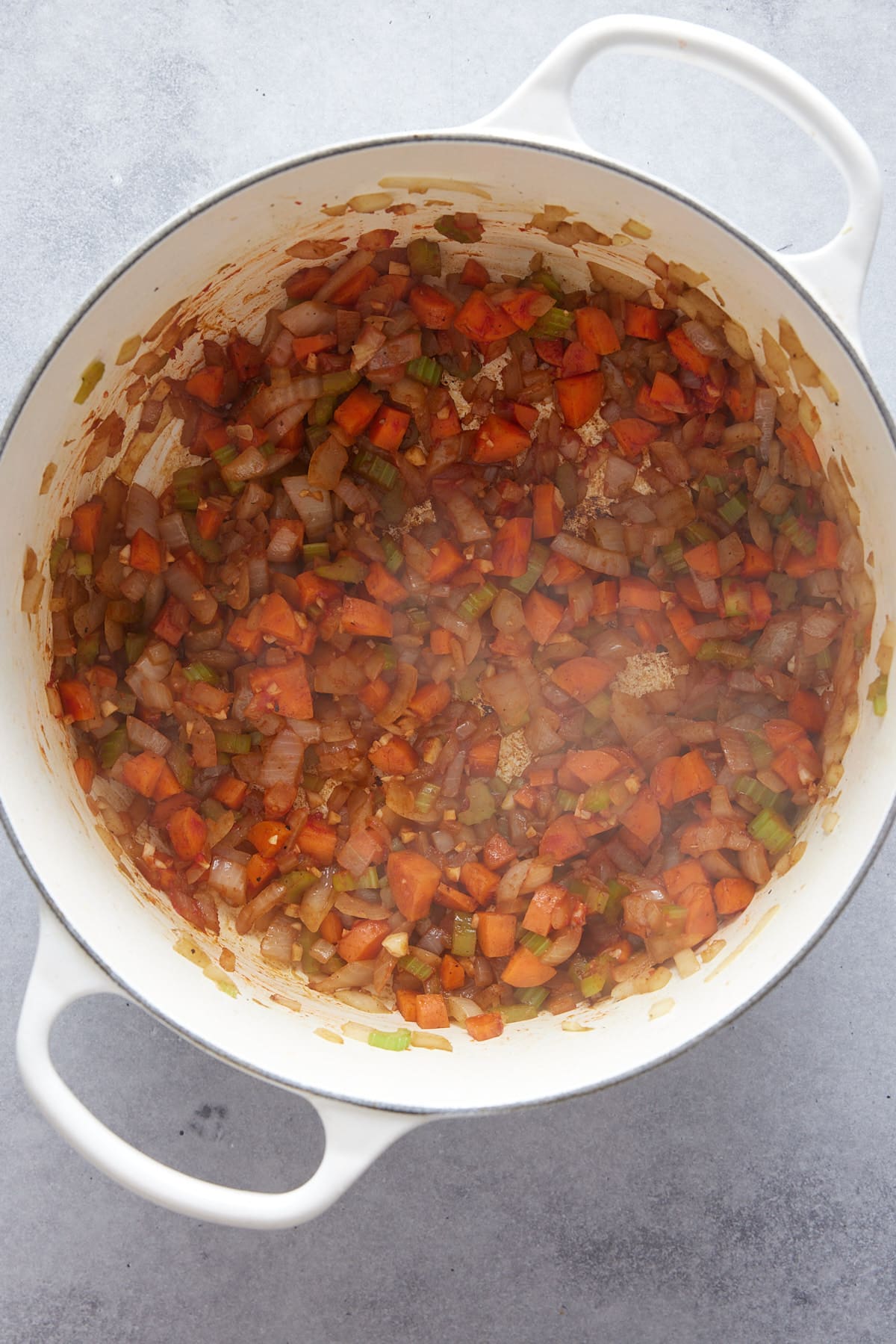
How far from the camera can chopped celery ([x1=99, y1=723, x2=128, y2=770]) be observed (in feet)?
5.91

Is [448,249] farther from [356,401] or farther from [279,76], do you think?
[279,76]

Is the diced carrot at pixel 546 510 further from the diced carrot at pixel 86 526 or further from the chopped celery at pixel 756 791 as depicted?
the diced carrot at pixel 86 526

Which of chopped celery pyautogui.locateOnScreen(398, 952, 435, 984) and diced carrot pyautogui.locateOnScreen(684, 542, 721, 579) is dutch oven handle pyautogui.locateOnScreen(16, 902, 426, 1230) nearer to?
chopped celery pyautogui.locateOnScreen(398, 952, 435, 984)

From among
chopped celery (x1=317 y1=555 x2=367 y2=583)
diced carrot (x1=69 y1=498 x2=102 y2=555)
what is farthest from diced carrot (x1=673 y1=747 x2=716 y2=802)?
diced carrot (x1=69 y1=498 x2=102 y2=555)

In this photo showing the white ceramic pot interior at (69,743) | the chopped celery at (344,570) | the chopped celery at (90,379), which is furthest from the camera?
the chopped celery at (344,570)

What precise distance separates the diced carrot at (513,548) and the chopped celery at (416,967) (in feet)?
2.44

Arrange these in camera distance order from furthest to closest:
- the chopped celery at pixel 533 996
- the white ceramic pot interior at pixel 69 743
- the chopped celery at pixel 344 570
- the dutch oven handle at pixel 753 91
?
1. the chopped celery at pixel 344 570
2. the chopped celery at pixel 533 996
3. the white ceramic pot interior at pixel 69 743
4. the dutch oven handle at pixel 753 91


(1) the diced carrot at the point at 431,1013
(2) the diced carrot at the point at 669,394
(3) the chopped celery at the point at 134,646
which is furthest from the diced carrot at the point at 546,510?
(1) the diced carrot at the point at 431,1013

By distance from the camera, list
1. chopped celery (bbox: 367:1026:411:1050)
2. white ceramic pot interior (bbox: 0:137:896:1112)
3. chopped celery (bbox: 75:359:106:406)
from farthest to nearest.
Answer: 1. chopped celery (bbox: 367:1026:411:1050)
2. chopped celery (bbox: 75:359:106:406)
3. white ceramic pot interior (bbox: 0:137:896:1112)

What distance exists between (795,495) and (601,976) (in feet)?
3.09

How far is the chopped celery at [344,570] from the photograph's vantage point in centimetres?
189

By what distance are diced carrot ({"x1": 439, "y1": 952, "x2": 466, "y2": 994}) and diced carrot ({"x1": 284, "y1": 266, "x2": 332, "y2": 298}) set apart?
1.25 m

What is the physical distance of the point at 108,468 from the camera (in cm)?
178

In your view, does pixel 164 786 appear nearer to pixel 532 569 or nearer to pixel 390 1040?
pixel 390 1040
